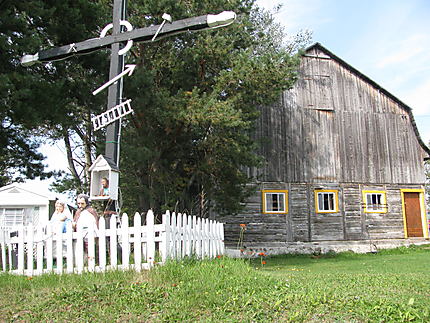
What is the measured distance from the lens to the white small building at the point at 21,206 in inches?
667

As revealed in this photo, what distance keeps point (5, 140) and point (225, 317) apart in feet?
28.0

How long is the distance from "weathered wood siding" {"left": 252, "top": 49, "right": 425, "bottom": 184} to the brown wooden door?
2.47ft

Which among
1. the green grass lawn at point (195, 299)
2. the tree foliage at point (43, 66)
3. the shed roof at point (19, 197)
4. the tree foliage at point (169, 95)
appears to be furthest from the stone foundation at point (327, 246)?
the green grass lawn at point (195, 299)

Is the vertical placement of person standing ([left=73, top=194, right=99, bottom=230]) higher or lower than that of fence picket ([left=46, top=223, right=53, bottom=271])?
higher

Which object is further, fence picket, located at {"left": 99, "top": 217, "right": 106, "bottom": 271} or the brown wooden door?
the brown wooden door

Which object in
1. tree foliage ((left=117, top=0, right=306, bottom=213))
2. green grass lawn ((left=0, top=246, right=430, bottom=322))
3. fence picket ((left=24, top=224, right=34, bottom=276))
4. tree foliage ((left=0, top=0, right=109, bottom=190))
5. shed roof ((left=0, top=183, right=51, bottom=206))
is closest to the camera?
green grass lawn ((left=0, top=246, right=430, bottom=322))

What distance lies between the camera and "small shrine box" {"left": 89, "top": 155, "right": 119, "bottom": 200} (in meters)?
6.70

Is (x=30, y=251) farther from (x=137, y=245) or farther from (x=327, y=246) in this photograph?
(x=327, y=246)

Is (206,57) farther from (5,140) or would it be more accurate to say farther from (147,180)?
(5,140)

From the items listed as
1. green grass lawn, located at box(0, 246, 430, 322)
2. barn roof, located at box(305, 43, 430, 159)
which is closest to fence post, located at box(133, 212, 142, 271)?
green grass lawn, located at box(0, 246, 430, 322)

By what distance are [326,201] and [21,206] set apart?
12.4 m

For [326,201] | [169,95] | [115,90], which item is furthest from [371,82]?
[115,90]

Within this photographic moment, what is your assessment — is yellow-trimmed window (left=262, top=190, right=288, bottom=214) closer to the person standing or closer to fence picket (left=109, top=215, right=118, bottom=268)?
the person standing

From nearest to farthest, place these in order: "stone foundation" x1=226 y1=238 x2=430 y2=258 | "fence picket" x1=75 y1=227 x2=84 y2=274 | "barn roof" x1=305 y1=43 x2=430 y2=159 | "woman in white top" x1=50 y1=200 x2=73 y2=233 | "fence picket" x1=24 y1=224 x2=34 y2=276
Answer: "fence picket" x1=75 y1=227 x2=84 y2=274 < "fence picket" x1=24 y1=224 x2=34 y2=276 < "woman in white top" x1=50 y1=200 x2=73 y2=233 < "stone foundation" x1=226 y1=238 x2=430 y2=258 < "barn roof" x1=305 y1=43 x2=430 y2=159
